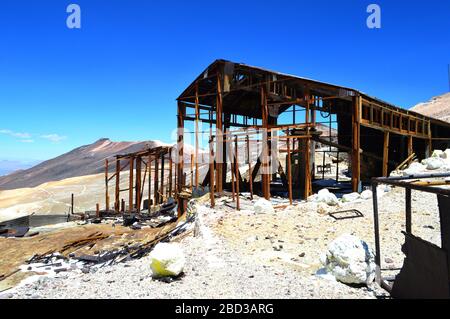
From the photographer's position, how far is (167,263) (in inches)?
239

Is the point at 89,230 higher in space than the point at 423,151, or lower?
lower

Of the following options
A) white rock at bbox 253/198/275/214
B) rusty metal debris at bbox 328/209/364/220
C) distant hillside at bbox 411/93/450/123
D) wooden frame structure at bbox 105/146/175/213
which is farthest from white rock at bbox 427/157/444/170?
distant hillside at bbox 411/93/450/123

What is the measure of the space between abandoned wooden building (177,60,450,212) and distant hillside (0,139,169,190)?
3906cm

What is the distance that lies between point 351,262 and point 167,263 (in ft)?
10.2

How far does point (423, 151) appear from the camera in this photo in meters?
23.9

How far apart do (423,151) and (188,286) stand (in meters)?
23.4

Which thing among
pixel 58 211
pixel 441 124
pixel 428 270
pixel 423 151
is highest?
pixel 441 124

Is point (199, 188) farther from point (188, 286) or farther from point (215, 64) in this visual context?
point (188, 286)

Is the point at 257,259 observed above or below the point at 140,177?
below

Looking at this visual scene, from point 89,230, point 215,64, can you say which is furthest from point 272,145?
point 89,230

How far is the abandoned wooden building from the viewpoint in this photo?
14656 mm

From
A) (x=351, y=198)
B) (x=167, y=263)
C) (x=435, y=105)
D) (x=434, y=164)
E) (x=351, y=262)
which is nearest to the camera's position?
(x=351, y=262)

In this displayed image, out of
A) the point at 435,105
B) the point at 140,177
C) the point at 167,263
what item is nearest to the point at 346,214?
the point at 167,263

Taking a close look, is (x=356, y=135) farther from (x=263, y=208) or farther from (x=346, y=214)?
(x=263, y=208)
